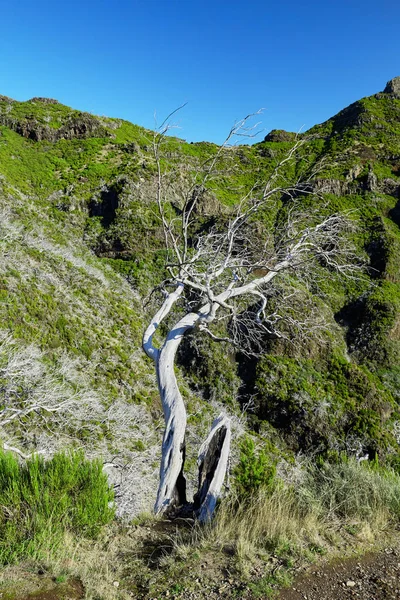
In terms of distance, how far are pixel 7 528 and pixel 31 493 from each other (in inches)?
14.2

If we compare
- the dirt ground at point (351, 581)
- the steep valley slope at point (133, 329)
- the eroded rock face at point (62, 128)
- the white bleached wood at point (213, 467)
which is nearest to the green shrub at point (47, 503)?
the white bleached wood at point (213, 467)

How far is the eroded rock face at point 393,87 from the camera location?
6272 centimetres

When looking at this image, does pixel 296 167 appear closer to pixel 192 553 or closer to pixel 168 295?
pixel 168 295

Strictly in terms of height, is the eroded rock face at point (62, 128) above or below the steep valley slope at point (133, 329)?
above

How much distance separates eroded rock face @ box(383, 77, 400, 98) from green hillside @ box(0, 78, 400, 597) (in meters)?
28.9

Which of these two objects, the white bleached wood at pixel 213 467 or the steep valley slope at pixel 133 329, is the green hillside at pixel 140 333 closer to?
the steep valley slope at pixel 133 329

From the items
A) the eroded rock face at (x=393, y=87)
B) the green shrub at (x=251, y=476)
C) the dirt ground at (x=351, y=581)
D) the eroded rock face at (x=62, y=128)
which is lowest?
the dirt ground at (x=351, y=581)

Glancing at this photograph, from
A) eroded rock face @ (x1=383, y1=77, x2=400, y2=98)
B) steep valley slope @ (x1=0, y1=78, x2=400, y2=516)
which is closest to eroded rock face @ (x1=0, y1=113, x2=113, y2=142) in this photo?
steep valley slope @ (x1=0, y1=78, x2=400, y2=516)

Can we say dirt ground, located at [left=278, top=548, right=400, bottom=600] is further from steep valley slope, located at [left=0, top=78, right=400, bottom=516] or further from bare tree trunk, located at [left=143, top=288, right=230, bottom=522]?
steep valley slope, located at [left=0, top=78, right=400, bottom=516]

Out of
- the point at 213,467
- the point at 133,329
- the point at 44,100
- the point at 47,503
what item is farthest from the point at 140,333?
the point at 44,100

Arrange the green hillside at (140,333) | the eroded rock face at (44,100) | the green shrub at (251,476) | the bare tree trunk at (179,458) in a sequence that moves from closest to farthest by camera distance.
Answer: the green shrub at (251,476), the bare tree trunk at (179,458), the green hillside at (140,333), the eroded rock face at (44,100)

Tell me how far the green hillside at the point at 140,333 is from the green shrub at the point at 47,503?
193 cm

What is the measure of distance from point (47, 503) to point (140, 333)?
16766mm

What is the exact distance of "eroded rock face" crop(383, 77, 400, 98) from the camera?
6272 centimetres
